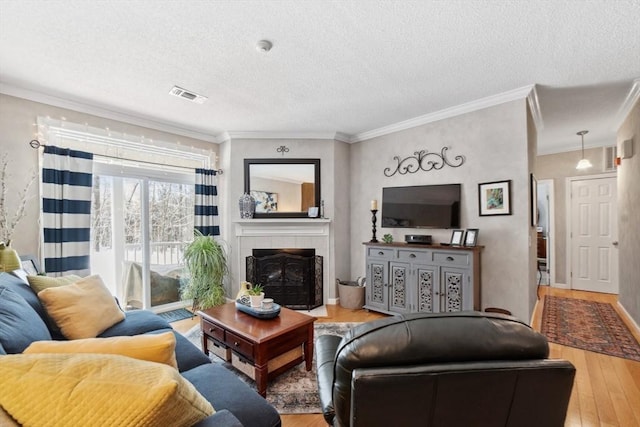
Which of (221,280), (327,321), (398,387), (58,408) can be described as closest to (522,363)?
(398,387)

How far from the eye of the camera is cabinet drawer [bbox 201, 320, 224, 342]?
230 centimetres

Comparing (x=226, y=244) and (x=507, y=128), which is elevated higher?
(x=507, y=128)

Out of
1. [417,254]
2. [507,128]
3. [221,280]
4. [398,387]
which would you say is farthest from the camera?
[221,280]

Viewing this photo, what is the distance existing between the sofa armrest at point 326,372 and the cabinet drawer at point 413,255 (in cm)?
203

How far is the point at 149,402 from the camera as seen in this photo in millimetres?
698

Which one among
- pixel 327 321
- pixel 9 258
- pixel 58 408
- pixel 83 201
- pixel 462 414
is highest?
pixel 83 201

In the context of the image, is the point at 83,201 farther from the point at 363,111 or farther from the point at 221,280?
the point at 363,111

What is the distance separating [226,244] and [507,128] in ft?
12.7

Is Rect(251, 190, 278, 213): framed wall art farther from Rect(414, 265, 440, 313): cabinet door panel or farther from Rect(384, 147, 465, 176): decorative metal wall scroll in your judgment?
Rect(414, 265, 440, 313): cabinet door panel

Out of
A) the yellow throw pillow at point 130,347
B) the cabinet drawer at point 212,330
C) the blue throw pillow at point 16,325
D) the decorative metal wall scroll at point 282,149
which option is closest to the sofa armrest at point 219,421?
the yellow throw pillow at point 130,347

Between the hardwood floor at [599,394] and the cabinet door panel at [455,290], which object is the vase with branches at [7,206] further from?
the cabinet door panel at [455,290]

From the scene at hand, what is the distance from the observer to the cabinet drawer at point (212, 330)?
2.30 m

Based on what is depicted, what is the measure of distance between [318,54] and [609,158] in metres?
5.35

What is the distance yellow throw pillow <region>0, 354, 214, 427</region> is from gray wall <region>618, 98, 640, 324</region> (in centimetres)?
450
